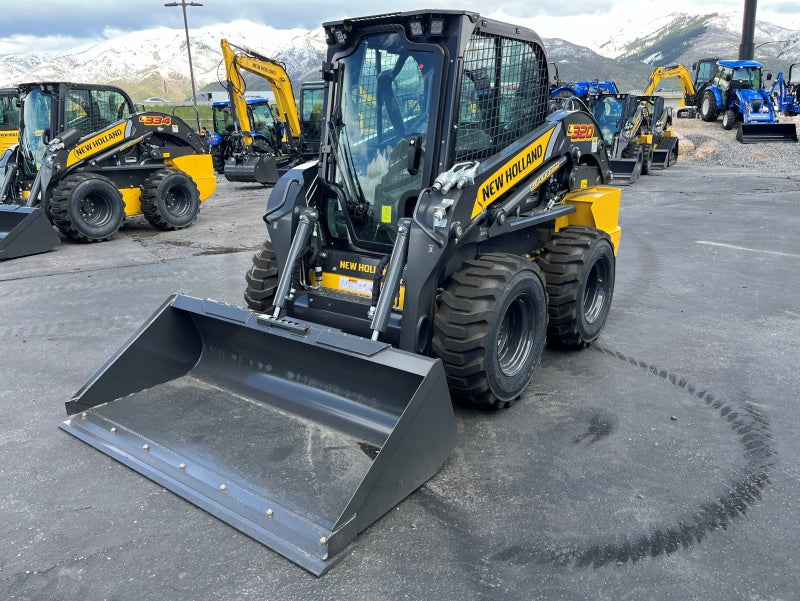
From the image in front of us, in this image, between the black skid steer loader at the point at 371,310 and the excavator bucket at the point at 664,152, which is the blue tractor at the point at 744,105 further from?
the black skid steer loader at the point at 371,310

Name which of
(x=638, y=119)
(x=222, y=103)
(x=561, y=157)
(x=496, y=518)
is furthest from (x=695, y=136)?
(x=496, y=518)

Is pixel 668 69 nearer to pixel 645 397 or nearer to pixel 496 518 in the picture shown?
pixel 645 397

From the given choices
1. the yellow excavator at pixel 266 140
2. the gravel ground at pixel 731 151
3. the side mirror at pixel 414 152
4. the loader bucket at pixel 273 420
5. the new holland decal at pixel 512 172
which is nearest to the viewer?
the loader bucket at pixel 273 420

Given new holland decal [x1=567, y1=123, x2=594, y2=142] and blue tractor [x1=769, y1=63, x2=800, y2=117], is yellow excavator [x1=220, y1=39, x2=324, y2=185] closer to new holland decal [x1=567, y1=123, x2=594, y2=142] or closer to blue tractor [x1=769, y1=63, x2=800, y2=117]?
new holland decal [x1=567, y1=123, x2=594, y2=142]

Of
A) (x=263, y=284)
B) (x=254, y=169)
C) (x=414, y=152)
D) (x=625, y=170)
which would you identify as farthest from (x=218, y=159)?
(x=414, y=152)

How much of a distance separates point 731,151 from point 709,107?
4.80 metres

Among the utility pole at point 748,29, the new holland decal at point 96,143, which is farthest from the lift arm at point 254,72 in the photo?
the utility pole at point 748,29

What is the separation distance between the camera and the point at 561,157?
17.1 ft

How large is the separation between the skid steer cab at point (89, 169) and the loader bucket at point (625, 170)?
1065cm

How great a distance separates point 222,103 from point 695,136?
17167mm

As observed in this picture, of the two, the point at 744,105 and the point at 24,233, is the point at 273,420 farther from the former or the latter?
the point at 744,105

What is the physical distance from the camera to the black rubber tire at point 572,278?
4.99 metres

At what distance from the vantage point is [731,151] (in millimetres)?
21969

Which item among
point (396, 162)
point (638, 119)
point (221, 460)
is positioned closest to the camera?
point (221, 460)
